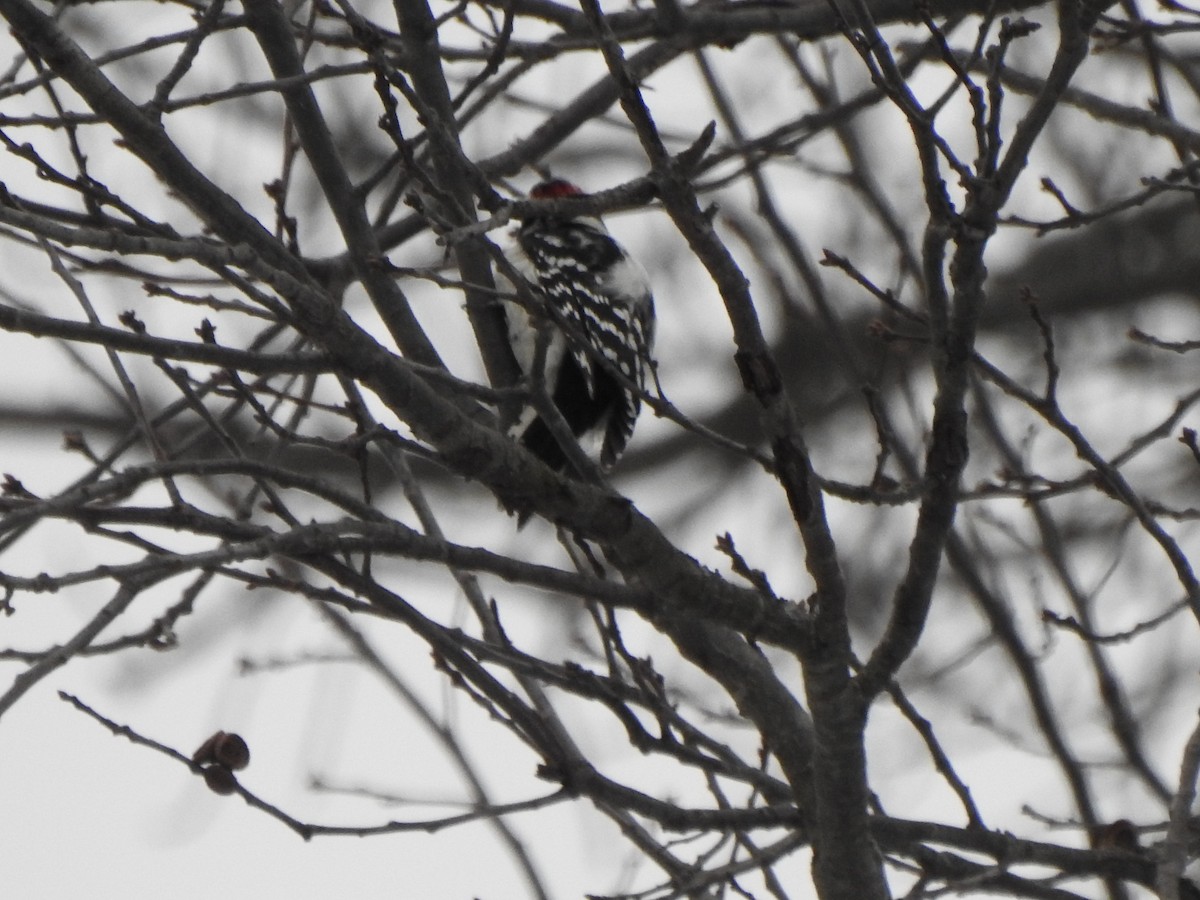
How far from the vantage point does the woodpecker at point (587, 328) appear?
16.3 ft

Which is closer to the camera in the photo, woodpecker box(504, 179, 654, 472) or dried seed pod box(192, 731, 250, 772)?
dried seed pod box(192, 731, 250, 772)

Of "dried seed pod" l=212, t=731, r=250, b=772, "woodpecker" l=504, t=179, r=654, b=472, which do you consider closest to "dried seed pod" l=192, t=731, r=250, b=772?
"dried seed pod" l=212, t=731, r=250, b=772

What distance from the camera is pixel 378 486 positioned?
8.42 m

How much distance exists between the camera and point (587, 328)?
17.3 feet

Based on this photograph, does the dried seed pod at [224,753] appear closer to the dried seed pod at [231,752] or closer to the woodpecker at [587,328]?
the dried seed pod at [231,752]

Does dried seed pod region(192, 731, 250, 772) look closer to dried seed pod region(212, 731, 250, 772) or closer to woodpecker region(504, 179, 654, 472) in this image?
dried seed pod region(212, 731, 250, 772)

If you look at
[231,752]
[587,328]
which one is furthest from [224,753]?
[587,328]

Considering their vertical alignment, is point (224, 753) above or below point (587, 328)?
below

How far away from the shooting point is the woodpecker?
496 centimetres

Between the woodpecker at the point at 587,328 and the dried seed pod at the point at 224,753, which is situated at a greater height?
the woodpecker at the point at 587,328

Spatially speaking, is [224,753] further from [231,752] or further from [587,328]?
[587,328]

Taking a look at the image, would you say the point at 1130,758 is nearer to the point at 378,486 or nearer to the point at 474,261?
the point at 474,261

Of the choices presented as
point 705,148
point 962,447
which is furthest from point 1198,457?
point 705,148

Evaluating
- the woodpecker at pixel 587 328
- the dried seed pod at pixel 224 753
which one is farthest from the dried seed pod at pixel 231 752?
the woodpecker at pixel 587 328
